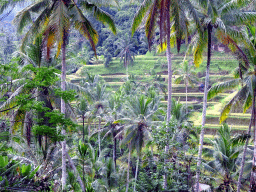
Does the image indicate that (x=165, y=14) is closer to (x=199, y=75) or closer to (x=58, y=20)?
(x=58, y=20)

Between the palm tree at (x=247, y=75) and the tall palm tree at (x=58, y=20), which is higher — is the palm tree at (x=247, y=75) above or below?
below

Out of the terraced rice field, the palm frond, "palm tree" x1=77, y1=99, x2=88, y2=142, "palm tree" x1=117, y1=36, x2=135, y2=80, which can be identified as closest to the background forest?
the palm frond

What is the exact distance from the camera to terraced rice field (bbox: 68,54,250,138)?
2292cm

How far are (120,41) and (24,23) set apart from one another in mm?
32189

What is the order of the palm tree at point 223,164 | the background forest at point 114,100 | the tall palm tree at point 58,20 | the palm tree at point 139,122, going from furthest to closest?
the palm tree at point 139,122
the palm tree at point 223,164
the tall palm tree at point 58,20
the background forest at point 114,100

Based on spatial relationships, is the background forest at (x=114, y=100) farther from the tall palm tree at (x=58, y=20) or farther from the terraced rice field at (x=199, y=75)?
the terraced rice field at (x=199, y=75)

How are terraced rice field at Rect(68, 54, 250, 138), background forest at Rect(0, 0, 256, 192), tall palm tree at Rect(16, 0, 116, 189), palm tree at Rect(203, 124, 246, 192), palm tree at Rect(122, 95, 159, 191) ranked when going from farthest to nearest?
terraced rice field at Rect(68, 54, 250, 138) < palm tree at Rect(122, 95, 159, 191) < palm tree at Rect(203, 124, 246, 192) < tall palm tree at Rect(16, 0, 116, 189) < background forest at Rect(0, 0, 256, 192)

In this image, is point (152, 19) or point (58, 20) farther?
point (152, 19)

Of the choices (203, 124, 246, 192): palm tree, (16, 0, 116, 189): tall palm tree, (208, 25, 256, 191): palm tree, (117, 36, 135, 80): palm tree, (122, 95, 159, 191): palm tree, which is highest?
(117, 36, 135, 80): palm tree

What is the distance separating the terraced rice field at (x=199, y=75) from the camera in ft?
75.2

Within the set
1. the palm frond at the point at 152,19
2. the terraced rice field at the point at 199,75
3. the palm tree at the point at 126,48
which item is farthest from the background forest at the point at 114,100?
the palm tree at the point at 126,48

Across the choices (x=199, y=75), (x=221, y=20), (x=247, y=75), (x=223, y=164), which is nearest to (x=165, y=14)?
(x=221, y=20)

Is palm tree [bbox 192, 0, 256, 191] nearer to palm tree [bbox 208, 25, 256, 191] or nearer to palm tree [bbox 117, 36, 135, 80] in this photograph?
palm tree [bbox 208, 25, 256, 191]

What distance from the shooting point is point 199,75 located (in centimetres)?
3619
